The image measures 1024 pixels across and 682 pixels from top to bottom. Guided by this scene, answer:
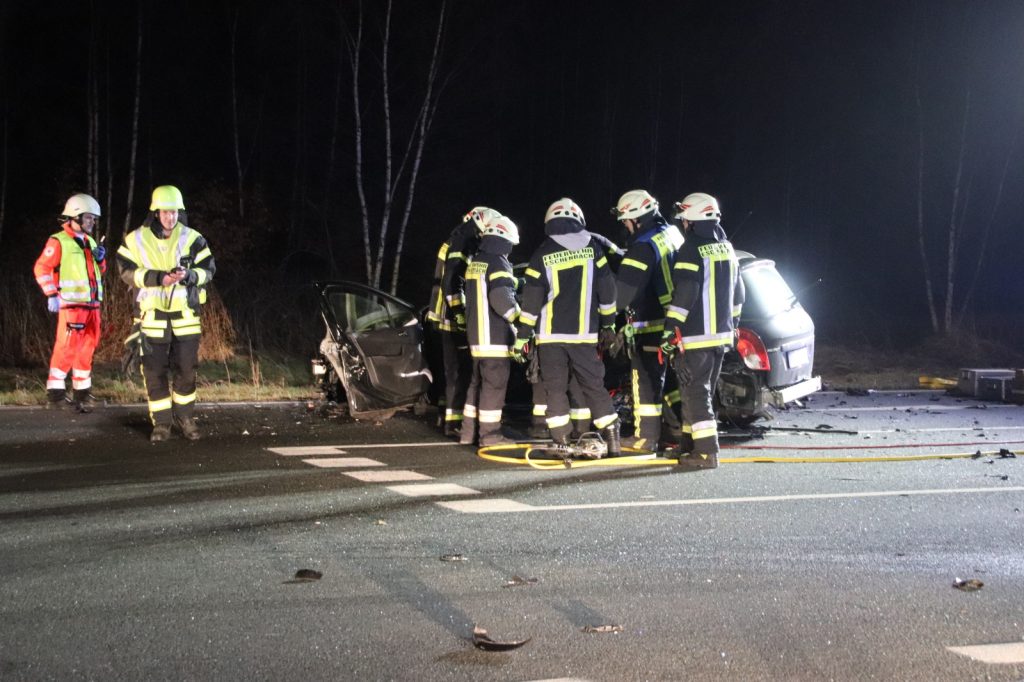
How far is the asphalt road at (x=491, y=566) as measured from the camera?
3.85 m

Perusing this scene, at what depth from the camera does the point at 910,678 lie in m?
3.70

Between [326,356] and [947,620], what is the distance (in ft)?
22.4

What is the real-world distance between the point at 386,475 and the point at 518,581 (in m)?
2.97

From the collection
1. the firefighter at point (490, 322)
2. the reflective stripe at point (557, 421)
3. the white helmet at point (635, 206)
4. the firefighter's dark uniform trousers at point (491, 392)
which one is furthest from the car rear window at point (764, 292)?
the firefighter's dark uniform trousers at point (491, 392)

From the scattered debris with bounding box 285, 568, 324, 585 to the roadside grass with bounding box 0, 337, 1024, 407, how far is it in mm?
7623

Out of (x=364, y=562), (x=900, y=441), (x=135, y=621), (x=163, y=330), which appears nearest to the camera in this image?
(x=135, y=621)

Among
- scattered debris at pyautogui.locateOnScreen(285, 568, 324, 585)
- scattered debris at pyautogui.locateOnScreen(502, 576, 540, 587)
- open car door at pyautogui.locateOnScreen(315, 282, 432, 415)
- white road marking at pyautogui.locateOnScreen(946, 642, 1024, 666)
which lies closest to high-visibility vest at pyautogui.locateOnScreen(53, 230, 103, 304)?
open car door at pyautogui.locateOnScreen(315, 282, 432, 415)

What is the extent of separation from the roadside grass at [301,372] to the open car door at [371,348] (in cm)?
274

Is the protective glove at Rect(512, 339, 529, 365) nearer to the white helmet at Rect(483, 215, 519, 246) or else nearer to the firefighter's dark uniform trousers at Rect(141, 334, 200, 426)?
the white helmet at Rect(483, 215, 519, 246)

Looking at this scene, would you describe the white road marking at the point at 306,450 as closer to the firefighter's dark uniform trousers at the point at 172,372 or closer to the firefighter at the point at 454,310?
the firefighter's dark uniform trousers at the point at 172,372

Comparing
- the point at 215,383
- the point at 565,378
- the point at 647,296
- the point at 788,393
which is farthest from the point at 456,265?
the point at 215,383

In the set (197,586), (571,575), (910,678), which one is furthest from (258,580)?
(910,678)

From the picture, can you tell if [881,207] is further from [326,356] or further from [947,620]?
[947,620]

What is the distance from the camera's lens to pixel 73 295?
35.4ft
